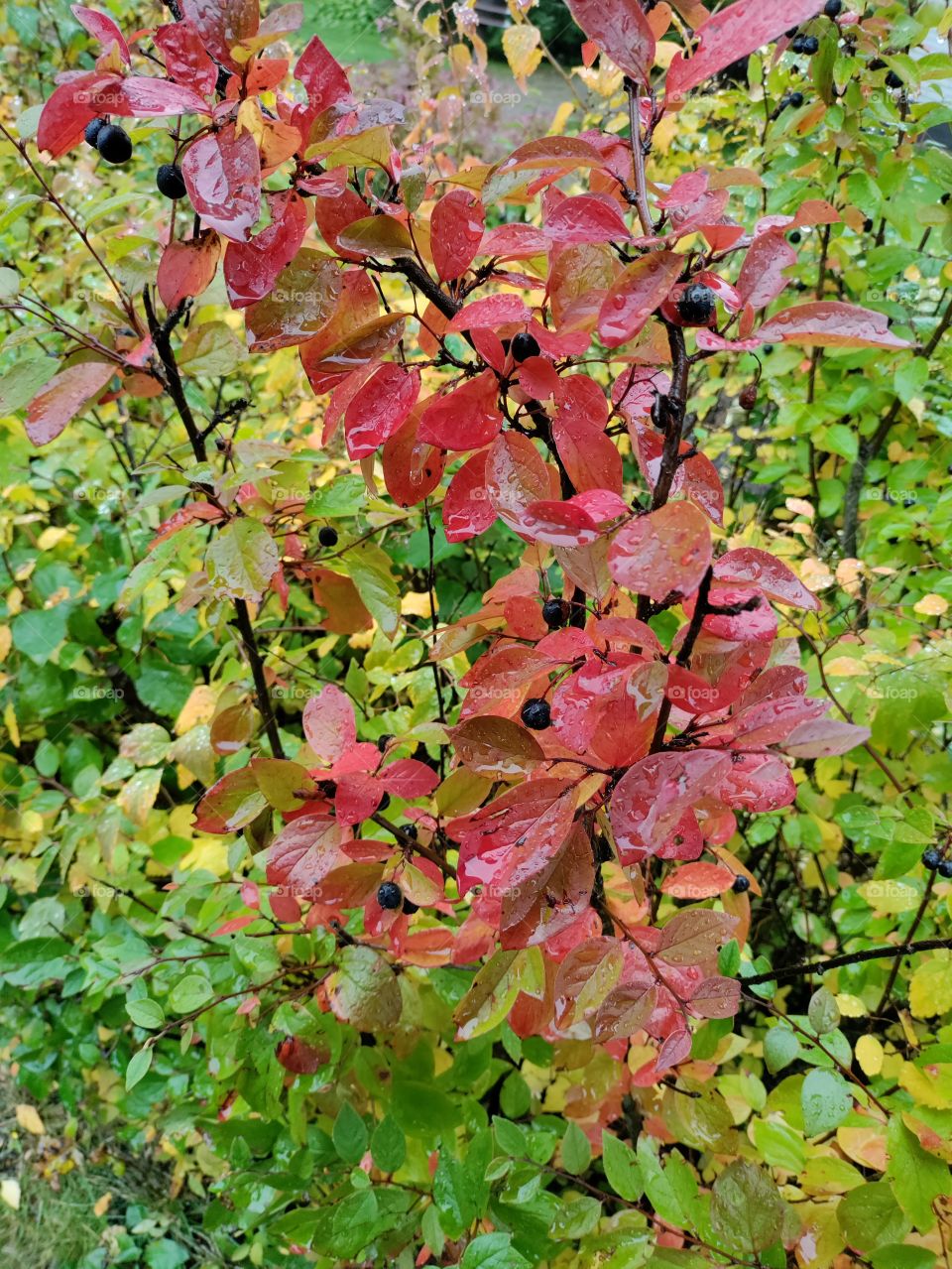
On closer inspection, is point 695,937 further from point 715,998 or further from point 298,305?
point 298,305

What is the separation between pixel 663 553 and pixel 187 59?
50 cm

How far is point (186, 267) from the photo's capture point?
728 millimetres

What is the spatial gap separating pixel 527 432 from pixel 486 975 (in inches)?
19.8

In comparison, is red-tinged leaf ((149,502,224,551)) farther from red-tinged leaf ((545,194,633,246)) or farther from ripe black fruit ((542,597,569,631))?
red-tinged leaf ((545,194,633,246))

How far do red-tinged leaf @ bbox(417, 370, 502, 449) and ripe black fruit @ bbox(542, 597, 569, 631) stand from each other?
0.61 ft

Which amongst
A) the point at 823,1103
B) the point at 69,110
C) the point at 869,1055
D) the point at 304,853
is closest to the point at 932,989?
the point at 869,1055

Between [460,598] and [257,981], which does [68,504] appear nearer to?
[460,598]

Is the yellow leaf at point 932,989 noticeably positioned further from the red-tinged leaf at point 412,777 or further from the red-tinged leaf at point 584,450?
the red-tinged leaf at point 584,450

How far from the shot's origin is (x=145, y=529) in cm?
189

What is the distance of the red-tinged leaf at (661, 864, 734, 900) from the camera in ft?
3.00

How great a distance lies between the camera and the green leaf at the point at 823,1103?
77 cm

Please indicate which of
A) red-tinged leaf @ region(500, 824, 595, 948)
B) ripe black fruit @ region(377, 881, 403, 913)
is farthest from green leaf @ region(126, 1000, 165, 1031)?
red-tinged leaf @ region(500, 824, 595, 948)

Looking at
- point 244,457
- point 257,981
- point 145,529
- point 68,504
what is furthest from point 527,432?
point 68,504

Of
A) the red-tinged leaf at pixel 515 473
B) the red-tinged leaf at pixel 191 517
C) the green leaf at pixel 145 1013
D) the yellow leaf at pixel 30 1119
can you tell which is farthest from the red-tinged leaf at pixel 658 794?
the yellow leaf at pixel 30 1119
